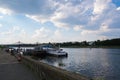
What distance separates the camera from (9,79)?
14.2m

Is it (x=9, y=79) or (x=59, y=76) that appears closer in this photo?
(x=59, y=76)

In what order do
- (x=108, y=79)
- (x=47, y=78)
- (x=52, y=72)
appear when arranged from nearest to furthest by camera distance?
1. (x=52, y=72)
2. (x=47, y=78)
3. (x=108, y=79)

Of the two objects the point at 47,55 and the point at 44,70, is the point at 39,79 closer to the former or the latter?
the point at 44,70

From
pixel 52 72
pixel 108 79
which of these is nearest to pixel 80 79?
pixel 52 72

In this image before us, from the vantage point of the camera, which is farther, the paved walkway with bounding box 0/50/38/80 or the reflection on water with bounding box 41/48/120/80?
the reflection on water with bounding box 41/48/120/80

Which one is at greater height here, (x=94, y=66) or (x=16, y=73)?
(x=16, y=73)

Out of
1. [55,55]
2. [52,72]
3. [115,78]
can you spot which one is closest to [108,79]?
[115,78]

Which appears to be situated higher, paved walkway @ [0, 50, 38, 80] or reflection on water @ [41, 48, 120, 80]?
paved walkway @ [0, 50, 38, 80]

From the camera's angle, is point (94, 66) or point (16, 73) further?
point (94, 66)

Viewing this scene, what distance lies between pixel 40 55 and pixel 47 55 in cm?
365

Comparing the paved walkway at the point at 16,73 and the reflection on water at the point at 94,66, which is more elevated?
the paved walkway at the point at 16,73

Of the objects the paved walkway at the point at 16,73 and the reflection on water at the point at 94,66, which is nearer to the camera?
the paved walkway at the point at 16,73

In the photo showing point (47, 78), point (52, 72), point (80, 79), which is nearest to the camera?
point (80, 79)

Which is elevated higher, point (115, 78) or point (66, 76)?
point (66, 76)
